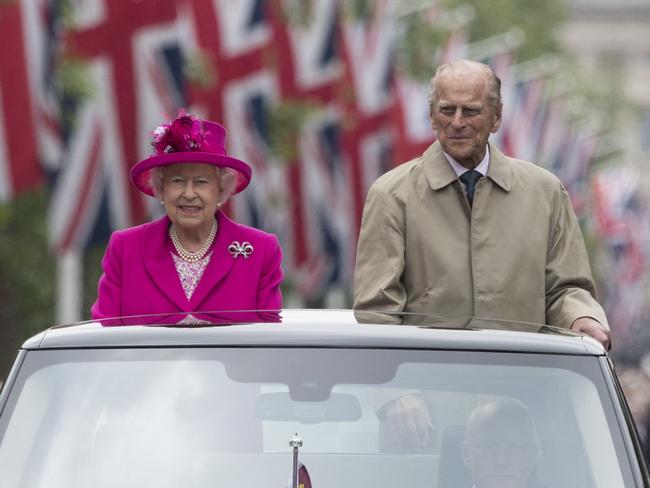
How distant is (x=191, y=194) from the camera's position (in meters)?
6.02

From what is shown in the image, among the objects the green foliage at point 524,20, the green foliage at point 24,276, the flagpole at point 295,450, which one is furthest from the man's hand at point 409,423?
the green foliage at point 524,20

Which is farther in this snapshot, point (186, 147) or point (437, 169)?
point (437, 169)

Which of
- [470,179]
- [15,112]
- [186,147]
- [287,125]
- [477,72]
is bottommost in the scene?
[470,179]

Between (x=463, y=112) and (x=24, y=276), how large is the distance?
27320 mm

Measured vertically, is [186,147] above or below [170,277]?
above

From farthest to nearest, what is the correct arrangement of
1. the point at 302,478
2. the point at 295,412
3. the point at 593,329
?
1. the point at 593,329
2. the point at 295,412
3. the point at 302,478

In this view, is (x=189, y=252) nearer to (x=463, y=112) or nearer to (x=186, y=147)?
(x=186, y=147)

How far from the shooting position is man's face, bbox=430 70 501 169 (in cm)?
646

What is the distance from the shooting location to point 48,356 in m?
4.35

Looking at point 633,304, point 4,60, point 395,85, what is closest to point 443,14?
point 395,85

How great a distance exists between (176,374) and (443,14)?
48.0m

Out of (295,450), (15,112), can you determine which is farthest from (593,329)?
(15,112)

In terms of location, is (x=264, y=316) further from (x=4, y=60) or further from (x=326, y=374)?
(x=4, y=60)

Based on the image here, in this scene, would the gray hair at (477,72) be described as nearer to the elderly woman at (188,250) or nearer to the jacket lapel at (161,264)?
the elderly woman at (188,250)
